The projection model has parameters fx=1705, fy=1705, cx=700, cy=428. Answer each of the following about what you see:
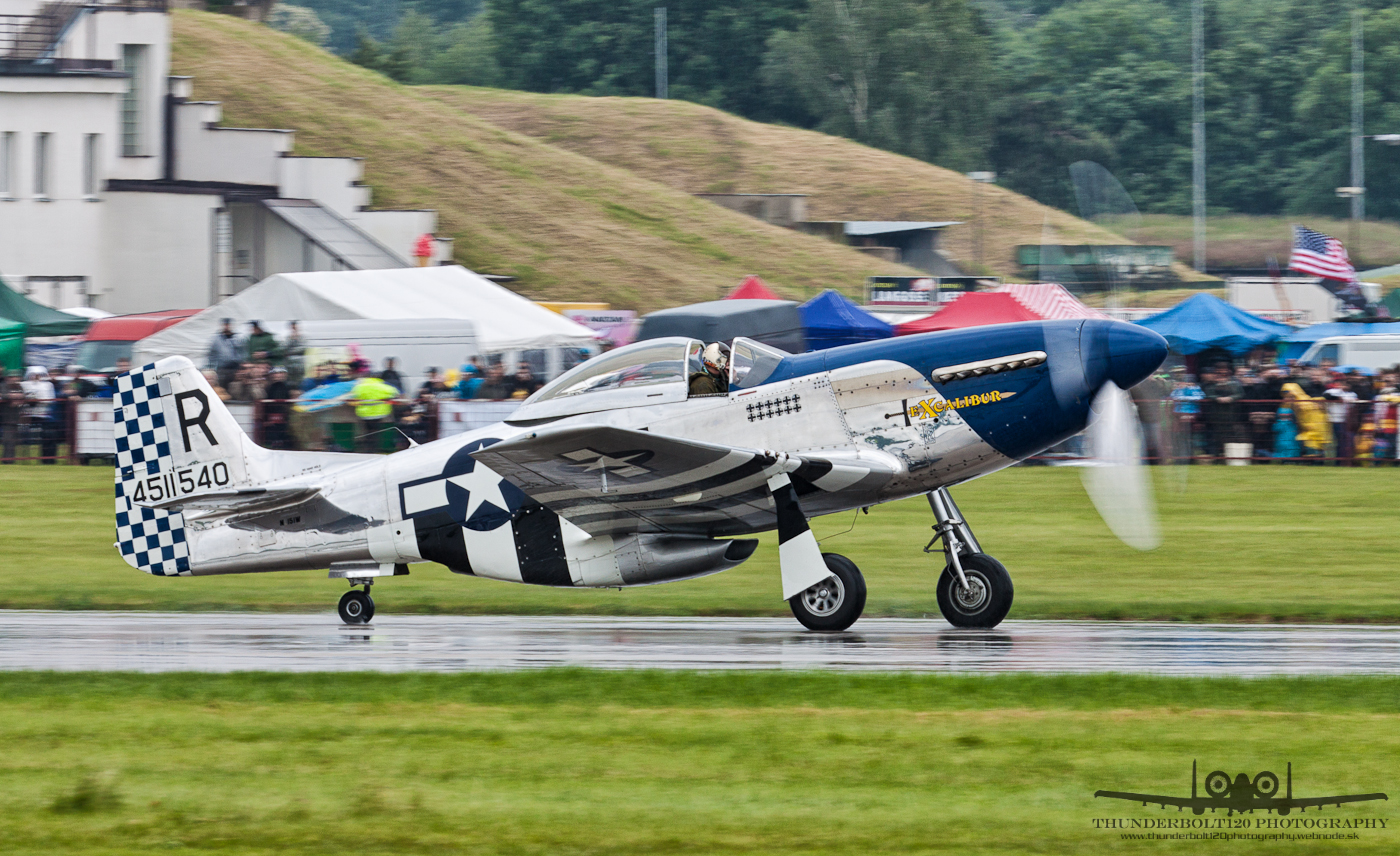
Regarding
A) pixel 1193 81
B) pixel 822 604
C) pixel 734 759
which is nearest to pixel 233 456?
pixel 822 604

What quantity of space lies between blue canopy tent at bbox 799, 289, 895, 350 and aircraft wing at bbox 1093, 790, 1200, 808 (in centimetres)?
1978

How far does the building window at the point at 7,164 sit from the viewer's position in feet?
132

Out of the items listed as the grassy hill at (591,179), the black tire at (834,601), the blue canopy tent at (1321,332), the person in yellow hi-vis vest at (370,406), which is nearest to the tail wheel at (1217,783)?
the black tire at (834,601)

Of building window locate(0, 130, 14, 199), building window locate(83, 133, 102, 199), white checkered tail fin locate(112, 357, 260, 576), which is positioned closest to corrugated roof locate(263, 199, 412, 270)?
building window locate(83, 133, 102, 199)

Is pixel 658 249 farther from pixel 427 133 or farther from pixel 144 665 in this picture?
pixel 144 665

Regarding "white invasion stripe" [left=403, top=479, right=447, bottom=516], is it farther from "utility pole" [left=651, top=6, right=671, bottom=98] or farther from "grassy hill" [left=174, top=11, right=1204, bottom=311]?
"utility pole" [left=651, top=6, right=671, bottom=98]

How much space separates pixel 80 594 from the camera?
15211 millimetres

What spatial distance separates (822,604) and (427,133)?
43534mm

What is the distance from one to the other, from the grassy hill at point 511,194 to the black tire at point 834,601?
3268 centimetres

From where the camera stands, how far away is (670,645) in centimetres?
1191

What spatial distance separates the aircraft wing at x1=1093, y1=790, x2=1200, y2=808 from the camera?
7.04 meters

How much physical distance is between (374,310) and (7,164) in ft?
53.4

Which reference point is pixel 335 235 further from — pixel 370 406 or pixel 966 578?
pixel 966 578

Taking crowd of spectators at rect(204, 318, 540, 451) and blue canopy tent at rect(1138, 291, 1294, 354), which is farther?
blue canopy tent at rect(1138, 291, 1294, 354)
